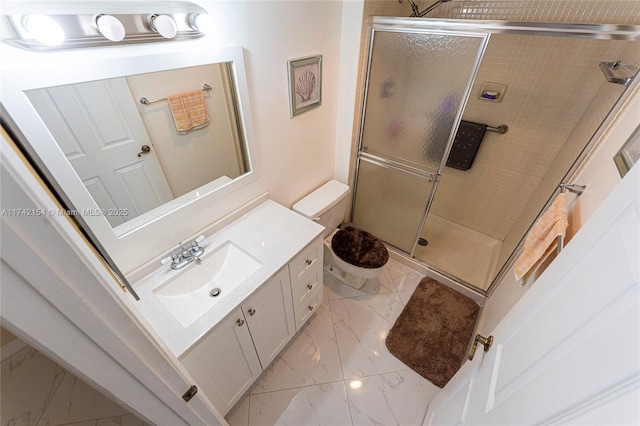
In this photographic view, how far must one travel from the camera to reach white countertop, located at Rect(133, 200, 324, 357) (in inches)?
40.5

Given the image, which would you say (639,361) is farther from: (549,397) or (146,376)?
(146,376)

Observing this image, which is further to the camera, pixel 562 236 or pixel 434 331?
pixel 434 331

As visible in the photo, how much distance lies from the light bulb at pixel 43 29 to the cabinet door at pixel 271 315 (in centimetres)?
106

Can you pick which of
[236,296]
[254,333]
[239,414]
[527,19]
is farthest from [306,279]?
[527,19]

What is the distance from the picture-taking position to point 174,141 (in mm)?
1195

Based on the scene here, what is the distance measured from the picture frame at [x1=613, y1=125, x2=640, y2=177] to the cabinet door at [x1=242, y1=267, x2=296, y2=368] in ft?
4.35

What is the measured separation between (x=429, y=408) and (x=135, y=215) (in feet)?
5.92

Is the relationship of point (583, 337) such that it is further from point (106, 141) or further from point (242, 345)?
point (106, 141)

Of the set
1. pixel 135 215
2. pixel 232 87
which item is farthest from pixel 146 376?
pixel 232 87

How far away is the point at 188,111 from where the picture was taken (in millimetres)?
1193

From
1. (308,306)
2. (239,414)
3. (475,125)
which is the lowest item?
(239,414)

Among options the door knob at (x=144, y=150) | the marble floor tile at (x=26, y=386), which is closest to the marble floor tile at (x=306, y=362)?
the marble floor tile at (x=26, y=386)

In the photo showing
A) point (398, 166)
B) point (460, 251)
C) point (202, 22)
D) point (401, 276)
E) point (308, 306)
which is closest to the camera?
point (202, 22)

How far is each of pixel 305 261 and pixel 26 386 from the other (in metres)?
1.76
